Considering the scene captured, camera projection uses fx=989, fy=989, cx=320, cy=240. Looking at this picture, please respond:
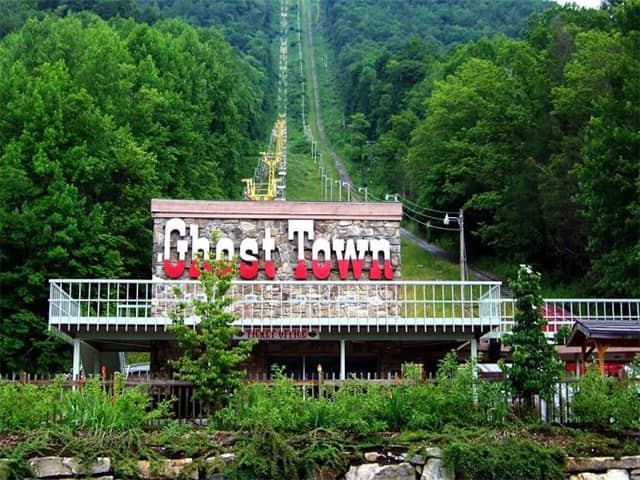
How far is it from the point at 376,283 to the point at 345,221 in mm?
2171

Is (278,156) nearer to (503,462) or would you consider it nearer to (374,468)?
(374,468)

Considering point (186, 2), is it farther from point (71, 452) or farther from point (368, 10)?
point (71, 452)

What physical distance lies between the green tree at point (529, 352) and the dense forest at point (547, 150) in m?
12.9

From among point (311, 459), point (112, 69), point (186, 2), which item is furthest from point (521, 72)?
point (186, 2)

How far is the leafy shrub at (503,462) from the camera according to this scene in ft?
47.9

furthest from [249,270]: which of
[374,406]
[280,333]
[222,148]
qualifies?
[222,148]

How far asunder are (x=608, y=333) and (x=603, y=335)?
10 centimetres

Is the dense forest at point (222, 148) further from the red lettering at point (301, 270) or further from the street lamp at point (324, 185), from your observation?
the red lettering at point (301, 270)

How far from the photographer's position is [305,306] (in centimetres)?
2284

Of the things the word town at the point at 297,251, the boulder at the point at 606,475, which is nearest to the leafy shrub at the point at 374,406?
the boulder at the point at 606,475

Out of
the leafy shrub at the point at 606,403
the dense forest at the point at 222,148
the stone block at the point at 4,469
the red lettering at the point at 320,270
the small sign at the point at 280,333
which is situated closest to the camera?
the stone block at the point at 4,469

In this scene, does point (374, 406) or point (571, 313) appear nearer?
point (374, 406)

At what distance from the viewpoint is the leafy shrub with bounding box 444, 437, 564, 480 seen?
1461cm

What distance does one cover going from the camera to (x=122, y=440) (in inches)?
585
